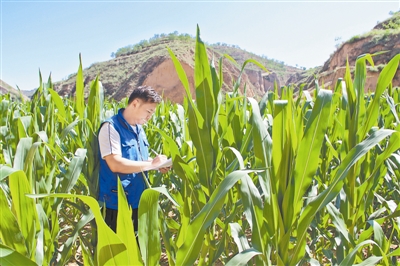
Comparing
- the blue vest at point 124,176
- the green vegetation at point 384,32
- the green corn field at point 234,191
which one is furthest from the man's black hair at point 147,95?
the green vegetation at point 384,32

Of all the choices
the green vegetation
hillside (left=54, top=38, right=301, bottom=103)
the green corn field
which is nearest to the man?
the green corn field

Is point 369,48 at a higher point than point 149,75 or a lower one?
higher

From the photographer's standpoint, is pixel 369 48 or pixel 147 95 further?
pixel 369 48

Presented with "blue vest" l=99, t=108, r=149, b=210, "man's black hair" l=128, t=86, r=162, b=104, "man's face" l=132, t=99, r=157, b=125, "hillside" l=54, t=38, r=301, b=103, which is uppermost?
"hillside" l=54, t=38, r=301, b=103

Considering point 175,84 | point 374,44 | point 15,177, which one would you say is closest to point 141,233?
point 15,177

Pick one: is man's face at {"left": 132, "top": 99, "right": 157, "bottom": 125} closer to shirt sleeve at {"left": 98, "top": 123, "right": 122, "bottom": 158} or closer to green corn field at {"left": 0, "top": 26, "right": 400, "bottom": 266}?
shirt sleeve at {"left": 98, "top": 123, "right": 122, "bottom": 158}

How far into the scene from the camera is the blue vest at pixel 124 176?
6.04 feet

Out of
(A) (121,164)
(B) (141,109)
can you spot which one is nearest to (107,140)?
(A) (121,164)

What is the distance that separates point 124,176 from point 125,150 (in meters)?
0.15

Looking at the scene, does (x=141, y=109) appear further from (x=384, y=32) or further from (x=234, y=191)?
(x=384, y=32)

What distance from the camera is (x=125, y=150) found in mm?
1891

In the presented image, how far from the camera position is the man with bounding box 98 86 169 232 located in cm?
171

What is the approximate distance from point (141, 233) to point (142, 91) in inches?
47.2

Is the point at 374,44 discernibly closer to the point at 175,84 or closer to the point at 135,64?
the point at 175,84
